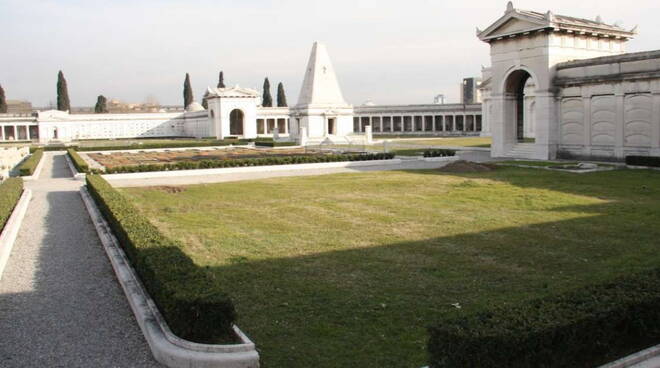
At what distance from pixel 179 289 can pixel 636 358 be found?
508 cm

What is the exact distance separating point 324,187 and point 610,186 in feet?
33.3

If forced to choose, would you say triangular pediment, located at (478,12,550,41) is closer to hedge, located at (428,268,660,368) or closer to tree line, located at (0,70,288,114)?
hedge, located at (428,268,660,368)

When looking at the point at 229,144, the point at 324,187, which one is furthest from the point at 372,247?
the point at 229,144

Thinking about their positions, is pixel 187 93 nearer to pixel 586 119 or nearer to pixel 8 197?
pixel 586 119

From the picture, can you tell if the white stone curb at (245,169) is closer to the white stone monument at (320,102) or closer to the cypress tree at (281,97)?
the white stone monument at (320,102)

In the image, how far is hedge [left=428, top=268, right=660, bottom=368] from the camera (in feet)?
17.3

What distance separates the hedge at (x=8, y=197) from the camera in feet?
46.8

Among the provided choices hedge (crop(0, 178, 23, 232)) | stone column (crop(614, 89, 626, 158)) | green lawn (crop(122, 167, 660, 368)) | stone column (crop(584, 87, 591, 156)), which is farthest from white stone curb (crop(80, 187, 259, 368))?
stone column (crop(584, 87, 591, 156))

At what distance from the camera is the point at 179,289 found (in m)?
7.20

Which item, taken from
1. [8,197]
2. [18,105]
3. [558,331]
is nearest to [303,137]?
[8,197]

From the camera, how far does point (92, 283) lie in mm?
9961

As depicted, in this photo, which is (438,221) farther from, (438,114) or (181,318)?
(438,114)

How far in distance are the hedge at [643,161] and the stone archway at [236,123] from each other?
62.5 m

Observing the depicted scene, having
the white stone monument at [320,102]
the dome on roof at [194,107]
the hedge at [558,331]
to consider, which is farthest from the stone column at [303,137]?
the hedge at [558,331]
